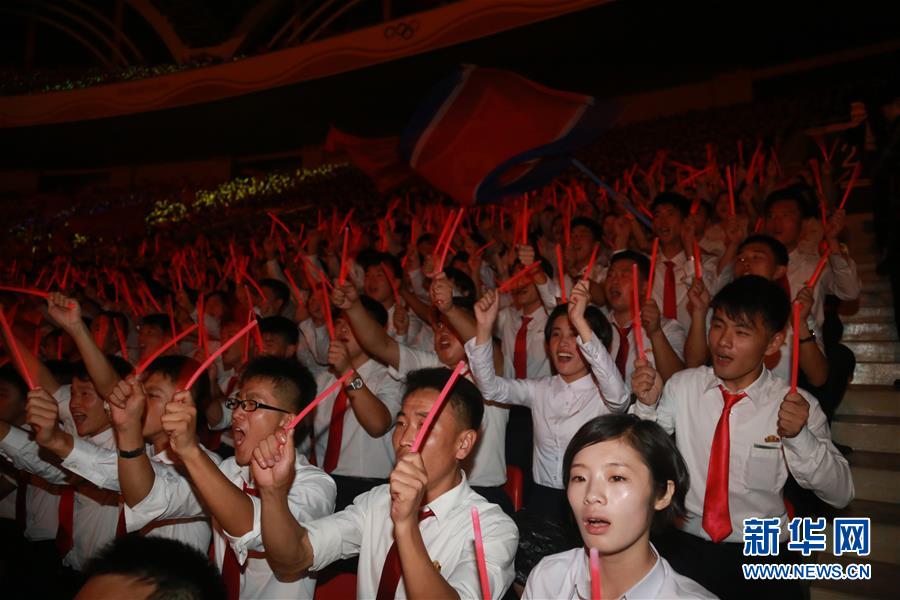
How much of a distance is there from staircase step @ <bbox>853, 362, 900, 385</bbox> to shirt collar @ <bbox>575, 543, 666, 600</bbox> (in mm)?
2234

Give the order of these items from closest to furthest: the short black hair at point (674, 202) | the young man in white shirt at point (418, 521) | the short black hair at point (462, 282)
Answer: the young man in white shirt at point (418, 521) → the short black hair at point (462, 282) → the short black hair at point (674, 202)

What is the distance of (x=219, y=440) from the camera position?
3.16m

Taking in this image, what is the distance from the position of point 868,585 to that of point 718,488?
2.17 ft

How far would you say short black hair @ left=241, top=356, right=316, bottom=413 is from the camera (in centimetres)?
194

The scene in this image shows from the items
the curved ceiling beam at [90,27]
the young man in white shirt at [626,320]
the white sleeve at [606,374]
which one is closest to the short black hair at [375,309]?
the young man in white shirt at [626,320]

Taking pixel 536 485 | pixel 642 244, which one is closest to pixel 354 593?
pixel 536 485

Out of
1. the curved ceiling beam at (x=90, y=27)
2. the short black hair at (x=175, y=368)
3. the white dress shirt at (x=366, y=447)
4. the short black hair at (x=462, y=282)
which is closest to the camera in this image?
the short black hair at (x=175, y=368)

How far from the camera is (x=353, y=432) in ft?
8.93

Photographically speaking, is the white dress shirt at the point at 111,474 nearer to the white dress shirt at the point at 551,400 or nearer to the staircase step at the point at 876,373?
the white dress shirt at the point at 551,400

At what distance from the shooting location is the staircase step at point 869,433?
264 centimetres

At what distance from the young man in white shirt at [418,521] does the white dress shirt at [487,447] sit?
0.80 m

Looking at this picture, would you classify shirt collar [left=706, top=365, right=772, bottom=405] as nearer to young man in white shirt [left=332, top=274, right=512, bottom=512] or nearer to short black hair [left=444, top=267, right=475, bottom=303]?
young man in white shirt [left=332, top=274, right=512, bottom=512]

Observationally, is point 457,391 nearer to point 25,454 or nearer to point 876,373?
point 25,454

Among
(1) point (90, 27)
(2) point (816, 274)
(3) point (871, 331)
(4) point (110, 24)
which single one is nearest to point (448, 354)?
(2) point (816, 274)
